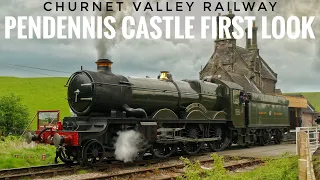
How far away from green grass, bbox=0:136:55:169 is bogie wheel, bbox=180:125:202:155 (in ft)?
16.9

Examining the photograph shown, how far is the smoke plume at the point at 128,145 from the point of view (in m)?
12.3

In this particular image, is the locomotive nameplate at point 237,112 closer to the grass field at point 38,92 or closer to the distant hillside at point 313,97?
the grass field at point 38,92

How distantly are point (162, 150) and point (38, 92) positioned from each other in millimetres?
53845

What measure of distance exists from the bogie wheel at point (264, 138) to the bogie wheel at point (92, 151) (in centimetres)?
1172

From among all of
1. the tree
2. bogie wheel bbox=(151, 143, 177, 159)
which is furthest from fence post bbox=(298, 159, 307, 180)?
the tree

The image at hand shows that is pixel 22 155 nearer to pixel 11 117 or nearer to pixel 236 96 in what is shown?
pixel 236 96

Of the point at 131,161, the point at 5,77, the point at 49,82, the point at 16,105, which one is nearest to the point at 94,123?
the point at 131,161

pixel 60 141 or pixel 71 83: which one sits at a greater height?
pixel 71 83

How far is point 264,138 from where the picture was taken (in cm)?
2130

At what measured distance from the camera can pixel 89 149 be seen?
11.8 m

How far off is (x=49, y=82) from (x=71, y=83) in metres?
63.8

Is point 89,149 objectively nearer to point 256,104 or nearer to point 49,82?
point 256,104

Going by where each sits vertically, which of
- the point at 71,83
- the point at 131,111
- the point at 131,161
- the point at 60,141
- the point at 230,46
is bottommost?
the point at 131,161

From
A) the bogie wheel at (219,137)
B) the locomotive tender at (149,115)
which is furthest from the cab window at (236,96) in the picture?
the bogie wheel at (219,137)
